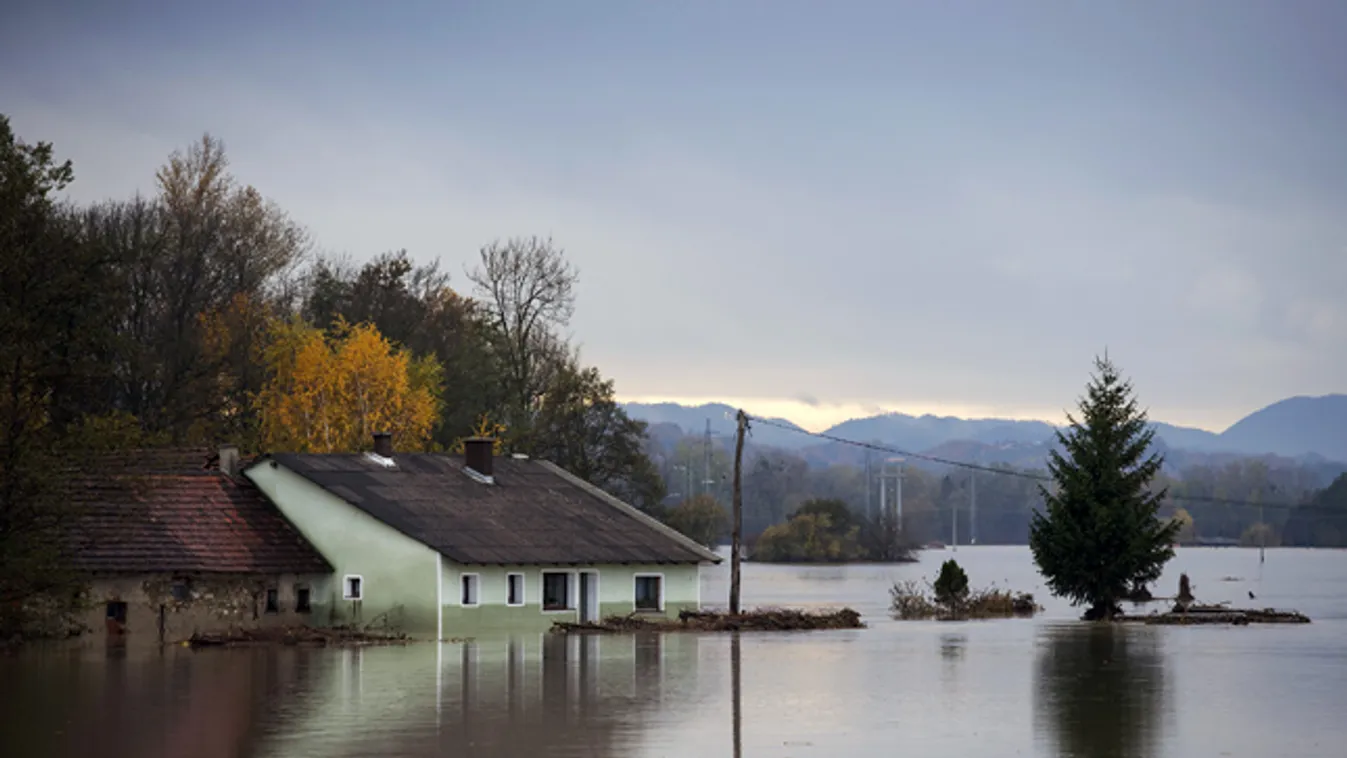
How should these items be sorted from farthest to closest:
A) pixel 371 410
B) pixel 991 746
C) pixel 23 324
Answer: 1. pixel 371 410
2. pixel 23 324
3. pixel 991 746

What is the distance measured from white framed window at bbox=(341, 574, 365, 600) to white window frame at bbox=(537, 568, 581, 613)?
5.09 metres

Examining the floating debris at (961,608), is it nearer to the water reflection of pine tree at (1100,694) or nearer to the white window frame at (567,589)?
the water reflection of pine tree at (1100,694)

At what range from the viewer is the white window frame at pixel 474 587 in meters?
53.1

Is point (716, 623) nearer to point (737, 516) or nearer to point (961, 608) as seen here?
point (737, 516)

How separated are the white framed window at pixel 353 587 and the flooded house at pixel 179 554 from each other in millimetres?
589

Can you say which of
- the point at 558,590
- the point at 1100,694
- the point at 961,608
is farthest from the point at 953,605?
the point at 1100,694

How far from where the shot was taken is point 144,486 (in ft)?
169

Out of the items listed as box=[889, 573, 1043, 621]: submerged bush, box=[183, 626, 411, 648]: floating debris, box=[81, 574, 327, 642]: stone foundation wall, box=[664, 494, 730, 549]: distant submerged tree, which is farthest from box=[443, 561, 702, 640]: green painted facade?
box=[664, 494, 730, 549]: distant submerged tree

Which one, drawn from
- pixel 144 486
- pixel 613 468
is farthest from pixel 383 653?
pixel 613 468

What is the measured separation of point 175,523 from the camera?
5181cm

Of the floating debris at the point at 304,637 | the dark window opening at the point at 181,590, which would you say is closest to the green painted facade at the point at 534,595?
the floating debris at the point at 304,637

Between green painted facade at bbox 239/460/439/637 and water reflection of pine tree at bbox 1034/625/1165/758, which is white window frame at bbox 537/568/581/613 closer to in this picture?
green painted facade at bbox 239/460/439/637

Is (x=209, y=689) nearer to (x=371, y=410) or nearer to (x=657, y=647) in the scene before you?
(x=657, y=647)

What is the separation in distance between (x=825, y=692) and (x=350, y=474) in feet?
84.8
